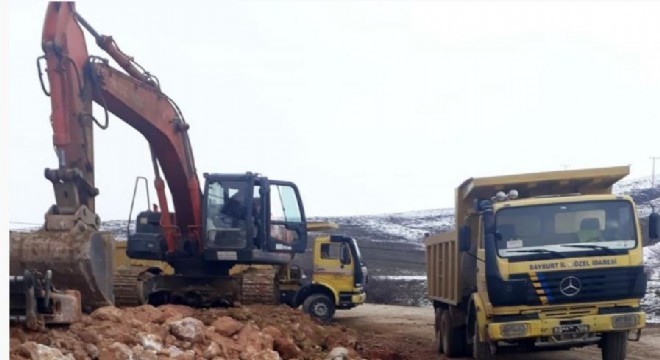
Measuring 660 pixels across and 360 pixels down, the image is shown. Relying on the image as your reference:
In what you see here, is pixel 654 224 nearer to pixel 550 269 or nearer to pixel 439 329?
pixel 550 269

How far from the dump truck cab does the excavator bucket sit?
12.3m

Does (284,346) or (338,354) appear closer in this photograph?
(284,346)

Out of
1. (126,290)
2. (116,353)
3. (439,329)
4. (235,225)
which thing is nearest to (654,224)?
(439,329)

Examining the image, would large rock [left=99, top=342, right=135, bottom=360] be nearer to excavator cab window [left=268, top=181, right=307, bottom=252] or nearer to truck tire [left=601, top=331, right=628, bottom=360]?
truck tire [left=601, top=331, right=628, bottom=360]

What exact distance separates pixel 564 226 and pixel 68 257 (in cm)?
626

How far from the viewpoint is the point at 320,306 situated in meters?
22.6

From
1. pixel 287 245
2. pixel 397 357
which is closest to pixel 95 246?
pixel 397 357

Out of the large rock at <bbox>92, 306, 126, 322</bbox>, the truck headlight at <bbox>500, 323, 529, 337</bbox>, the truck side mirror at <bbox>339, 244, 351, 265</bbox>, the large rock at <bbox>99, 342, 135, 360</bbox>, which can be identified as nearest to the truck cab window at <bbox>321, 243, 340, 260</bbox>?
the truck side mirror at <bbox>339, 244, 351, 265</bbox>

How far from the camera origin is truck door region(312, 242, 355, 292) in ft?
76.2

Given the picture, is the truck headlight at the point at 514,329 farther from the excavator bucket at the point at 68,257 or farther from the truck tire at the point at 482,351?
the excavator bucket at the point at 68,257

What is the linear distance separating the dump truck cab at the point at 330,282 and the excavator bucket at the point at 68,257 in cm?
1229

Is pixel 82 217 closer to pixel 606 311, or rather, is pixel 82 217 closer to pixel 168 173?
pixel 168 173

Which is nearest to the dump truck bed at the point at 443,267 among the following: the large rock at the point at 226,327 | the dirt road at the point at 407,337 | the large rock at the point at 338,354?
the dirt road at the point at 407,337

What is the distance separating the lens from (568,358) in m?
15.0
